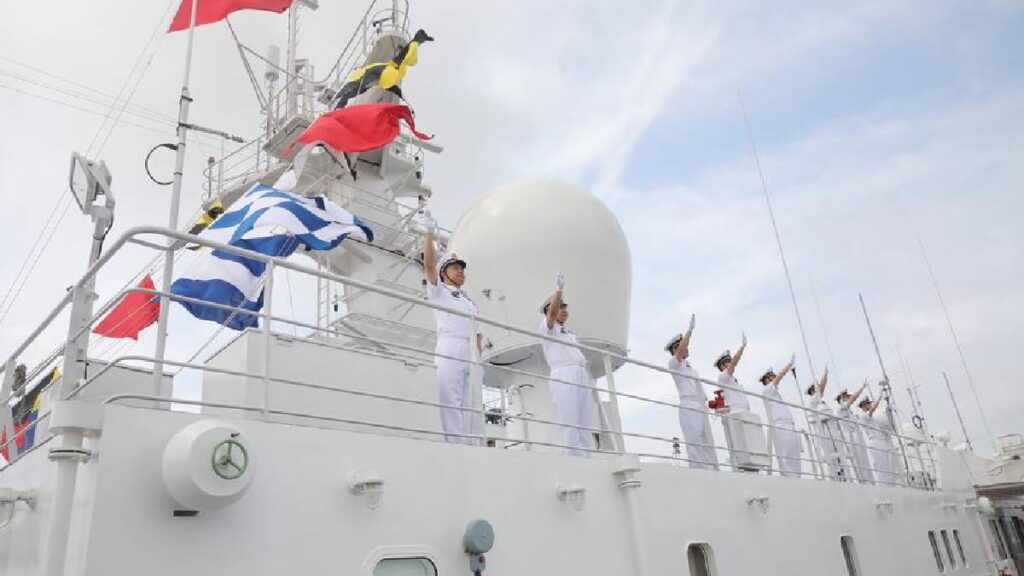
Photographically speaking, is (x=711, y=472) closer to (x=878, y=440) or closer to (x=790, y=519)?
(x=790, y=519)

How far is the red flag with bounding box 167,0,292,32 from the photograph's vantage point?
28.7 feet

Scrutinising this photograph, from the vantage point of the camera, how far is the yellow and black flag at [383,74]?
10.4 metres

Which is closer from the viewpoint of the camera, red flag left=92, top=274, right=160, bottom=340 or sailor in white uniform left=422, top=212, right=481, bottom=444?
sailor in white uniform left=422, top=212, right=481, bottom=444

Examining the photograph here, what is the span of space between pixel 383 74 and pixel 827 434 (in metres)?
8.26

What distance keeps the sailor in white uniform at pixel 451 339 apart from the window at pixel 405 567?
124 centimetres

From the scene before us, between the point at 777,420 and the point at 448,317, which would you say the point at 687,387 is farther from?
the point at 448,317

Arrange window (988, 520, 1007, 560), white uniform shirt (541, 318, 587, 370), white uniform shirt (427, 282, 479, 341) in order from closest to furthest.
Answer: white uniform shirt (427, 282, 479, 341)
white uniform shirt (541, 318, 587, 370)
window (988, 520, 1007, 560)

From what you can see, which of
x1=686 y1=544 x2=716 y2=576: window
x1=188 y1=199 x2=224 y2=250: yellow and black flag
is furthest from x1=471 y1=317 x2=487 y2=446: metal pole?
x1=188 y1=199 x2=224 y2=250: yellow and black flag

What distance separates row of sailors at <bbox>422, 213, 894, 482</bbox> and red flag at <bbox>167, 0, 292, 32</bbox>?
4.52 meters

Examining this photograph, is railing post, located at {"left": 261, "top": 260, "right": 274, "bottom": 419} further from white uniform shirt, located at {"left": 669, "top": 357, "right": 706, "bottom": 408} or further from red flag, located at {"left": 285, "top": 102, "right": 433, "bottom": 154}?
white uniform shirt, located at {"left": 669, "top": 357, "right": 706, "bottom": 408}

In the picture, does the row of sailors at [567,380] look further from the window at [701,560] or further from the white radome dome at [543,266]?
the white radome dome at [543,266]

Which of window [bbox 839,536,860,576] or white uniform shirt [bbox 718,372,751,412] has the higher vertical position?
white uniform shirt [bbox 718,372,751,412]

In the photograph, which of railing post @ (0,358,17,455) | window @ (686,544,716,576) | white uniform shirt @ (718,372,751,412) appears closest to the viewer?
railing post @ (0,358,17,455)

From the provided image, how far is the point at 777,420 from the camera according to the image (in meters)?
9.51
